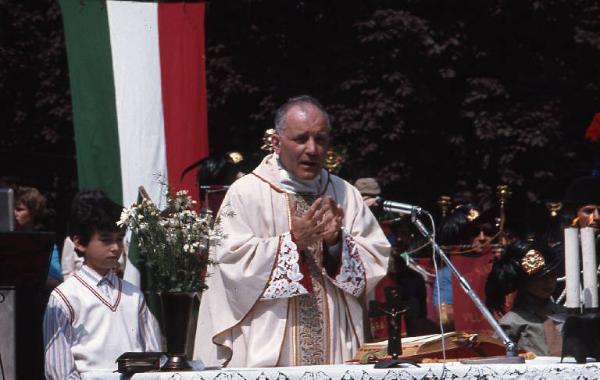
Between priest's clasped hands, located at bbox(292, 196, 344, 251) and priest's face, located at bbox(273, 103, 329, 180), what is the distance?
0.93ft

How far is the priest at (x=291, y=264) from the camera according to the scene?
6.88 metres

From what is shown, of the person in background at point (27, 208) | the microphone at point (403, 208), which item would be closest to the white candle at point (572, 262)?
the microphone at point (403, 208)

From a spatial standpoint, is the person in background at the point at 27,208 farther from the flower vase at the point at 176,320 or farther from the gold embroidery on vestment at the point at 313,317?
the flower vase at the point at 176,320

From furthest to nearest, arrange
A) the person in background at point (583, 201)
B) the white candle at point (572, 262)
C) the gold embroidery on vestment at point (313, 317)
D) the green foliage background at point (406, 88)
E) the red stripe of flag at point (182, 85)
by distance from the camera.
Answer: the green foliage background at point (406, 88)
the red stripe of flag at point (182, 85)
the person in background at point (583, 201)
the gold embroidery on vestment at point (313, 317)
the white candle at point (572, 262)

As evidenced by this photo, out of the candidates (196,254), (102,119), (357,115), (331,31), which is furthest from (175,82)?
(331,31)

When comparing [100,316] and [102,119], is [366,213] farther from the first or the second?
[102,119]

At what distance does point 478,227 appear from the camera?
11344 millimetres

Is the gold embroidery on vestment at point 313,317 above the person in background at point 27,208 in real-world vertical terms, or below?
below

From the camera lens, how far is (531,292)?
7.95 metres

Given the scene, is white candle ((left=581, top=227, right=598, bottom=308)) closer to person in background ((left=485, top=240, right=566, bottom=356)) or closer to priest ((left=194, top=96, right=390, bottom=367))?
priest ((left=194, top=96, right=390, bottom=367))

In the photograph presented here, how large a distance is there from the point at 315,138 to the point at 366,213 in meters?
0.55

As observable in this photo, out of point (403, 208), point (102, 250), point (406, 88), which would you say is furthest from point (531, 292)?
point (406, 88)

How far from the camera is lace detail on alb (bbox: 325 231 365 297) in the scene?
6984 millimetres

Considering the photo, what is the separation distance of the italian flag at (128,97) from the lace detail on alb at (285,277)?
284 cm
